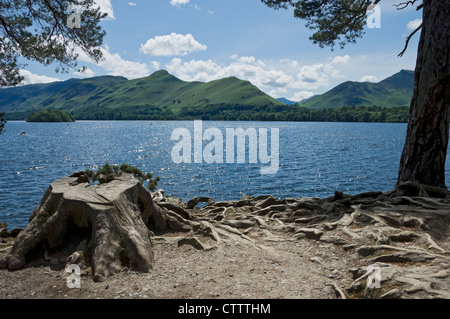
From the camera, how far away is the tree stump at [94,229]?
802cm

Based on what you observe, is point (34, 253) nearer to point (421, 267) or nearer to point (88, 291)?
point (88, 291)

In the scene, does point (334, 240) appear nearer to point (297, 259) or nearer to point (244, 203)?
point (297, 259)

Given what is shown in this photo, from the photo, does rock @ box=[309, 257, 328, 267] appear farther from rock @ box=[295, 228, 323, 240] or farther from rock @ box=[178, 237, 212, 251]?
rock @ box=[178, 237, 212, 251]

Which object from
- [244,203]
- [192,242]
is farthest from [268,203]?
[192,242]

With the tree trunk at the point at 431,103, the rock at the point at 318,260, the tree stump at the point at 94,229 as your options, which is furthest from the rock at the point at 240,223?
the tree trunk at the point at 431,103

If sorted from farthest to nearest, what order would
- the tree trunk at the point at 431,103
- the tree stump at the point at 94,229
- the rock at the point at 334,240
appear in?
the tree trunk at the point at 431,103
the rock at the point at 334,240
the tree stump at the point at 94,229

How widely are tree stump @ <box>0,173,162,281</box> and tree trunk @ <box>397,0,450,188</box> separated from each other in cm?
1128

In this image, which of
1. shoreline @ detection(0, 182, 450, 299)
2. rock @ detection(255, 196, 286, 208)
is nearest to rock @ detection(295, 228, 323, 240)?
shoreline @ detection(0, 182, 450, 299)

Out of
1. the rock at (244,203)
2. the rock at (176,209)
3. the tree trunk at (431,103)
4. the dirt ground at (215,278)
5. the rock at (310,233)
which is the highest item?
the tree trunk at (431,103)

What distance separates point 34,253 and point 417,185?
13512mm

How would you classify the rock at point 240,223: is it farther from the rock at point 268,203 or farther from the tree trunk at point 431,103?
the tree trunk at point 431,103

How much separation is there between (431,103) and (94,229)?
13043 mm

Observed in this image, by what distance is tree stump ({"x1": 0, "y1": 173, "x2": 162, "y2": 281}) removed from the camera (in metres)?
8.02

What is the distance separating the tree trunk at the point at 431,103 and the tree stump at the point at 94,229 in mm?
11284
